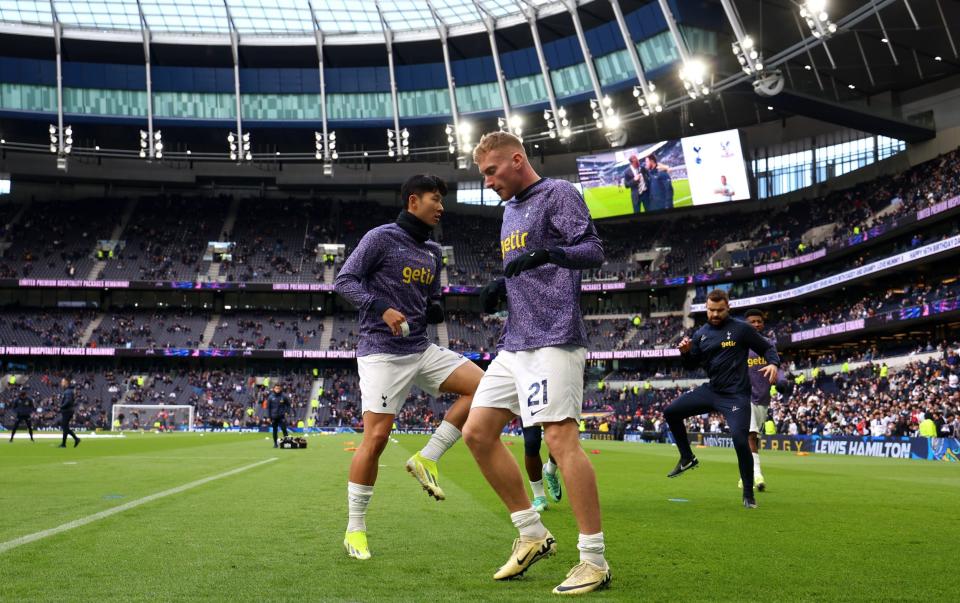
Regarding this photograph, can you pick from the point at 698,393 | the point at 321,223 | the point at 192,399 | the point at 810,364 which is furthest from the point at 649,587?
the point at 321,223

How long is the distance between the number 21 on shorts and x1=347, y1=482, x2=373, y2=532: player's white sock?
5.07ft

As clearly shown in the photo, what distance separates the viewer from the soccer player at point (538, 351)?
4.72m

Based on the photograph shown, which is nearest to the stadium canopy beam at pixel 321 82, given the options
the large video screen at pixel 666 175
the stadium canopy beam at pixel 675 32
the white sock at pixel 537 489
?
the large video screen at pixel 666 175

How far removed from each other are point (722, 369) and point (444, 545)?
4.72 metres

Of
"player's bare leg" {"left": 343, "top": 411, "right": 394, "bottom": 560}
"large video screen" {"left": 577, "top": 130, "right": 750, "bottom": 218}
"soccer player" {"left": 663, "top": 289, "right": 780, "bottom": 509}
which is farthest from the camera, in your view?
"large video screen" {"left": 577, "top": 130, "right": 750, "bottom": 218}

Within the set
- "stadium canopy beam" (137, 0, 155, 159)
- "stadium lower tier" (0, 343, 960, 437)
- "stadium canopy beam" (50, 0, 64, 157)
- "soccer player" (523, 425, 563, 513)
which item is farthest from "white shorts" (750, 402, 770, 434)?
"stadium canopy beam" (50, 0, 64, 157)

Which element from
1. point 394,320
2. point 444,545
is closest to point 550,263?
point 394,320

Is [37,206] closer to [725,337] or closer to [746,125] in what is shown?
[746,125]

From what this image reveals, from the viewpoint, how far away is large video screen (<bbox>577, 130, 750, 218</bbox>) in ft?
182

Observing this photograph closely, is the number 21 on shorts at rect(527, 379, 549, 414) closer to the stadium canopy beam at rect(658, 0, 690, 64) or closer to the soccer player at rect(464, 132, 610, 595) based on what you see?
the soccer player at rect(464, 132, 610, 595)

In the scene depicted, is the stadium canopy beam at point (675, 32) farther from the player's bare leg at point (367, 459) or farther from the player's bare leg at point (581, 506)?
the player's bare leg at point (581, 506)

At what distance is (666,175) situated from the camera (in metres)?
57.8

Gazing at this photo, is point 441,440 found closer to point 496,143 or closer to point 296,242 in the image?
point 496,143

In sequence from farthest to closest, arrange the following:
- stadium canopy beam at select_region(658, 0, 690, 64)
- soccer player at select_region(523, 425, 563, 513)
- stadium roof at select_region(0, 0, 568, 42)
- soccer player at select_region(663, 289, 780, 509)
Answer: stadium roof at select_region(0, 0, 568, 42)
stadium canopy beam at select_region(658, 0, 690, 64)
soccer player at select_region(663, 289, 780, 509)
soccer player at select_region(523, 425, 563, 513)
